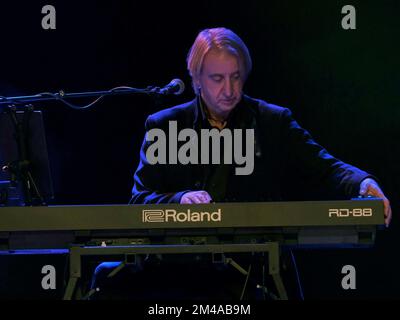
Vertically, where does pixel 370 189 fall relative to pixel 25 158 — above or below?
below

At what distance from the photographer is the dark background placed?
17.1 feet

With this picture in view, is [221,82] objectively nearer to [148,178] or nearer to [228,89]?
[228,89]

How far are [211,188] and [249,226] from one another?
3.57ft

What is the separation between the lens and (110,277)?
416cm

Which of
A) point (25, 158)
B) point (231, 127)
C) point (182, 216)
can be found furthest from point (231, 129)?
point (25, 158)

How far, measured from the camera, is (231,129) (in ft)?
16.4

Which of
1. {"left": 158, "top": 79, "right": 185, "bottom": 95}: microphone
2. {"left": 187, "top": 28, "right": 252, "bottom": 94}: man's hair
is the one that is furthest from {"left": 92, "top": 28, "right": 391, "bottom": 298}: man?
{"left": 158, "top": 79, "right": 185, "bottom": 95}: microphone

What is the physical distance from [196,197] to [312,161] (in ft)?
3.50

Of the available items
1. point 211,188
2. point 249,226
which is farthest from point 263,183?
point 249,226

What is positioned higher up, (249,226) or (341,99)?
(341,99)

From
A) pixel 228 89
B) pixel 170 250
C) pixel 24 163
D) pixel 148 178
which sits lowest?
pixel 170 250

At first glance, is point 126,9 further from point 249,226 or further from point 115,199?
point 249,226

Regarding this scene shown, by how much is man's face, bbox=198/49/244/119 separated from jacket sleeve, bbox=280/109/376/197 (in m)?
0.33

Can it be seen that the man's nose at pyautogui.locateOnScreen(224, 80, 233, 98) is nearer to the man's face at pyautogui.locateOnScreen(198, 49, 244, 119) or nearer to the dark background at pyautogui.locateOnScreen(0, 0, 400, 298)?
the man's face at pyautogui.locateOnScreen(198, 49, 244, 119)
